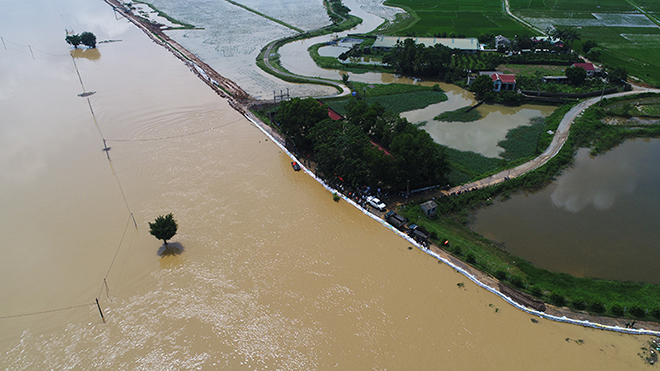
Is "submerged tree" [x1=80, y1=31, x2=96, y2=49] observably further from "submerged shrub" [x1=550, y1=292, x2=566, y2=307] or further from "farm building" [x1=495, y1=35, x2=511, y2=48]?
"submerged shrub" [x1=550, y1=292, x2=566, y2=307]

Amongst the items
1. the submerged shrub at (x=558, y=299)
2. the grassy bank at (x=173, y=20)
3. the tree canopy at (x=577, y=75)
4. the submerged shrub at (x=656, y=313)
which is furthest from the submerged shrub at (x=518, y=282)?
the grassy bank at (x=173, y=20)

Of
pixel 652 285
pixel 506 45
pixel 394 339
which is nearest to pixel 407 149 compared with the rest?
pixel 394 339

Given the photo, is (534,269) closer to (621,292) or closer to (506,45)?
(621,292)

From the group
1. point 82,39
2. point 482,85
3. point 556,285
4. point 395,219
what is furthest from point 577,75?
point 82,39

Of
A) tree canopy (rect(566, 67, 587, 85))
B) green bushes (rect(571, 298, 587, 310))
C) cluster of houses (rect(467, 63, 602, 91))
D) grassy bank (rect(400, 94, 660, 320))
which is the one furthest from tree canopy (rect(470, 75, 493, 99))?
green bushes (rect(571, 298, 587, 310))

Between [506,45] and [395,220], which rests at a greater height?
[506,45]

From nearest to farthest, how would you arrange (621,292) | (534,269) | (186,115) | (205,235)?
(621,292)
(534,269)
(205,235)
(186,115)

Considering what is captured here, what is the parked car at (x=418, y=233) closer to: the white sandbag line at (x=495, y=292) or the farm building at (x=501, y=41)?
the white sandbag line at (x=495, y=292)
